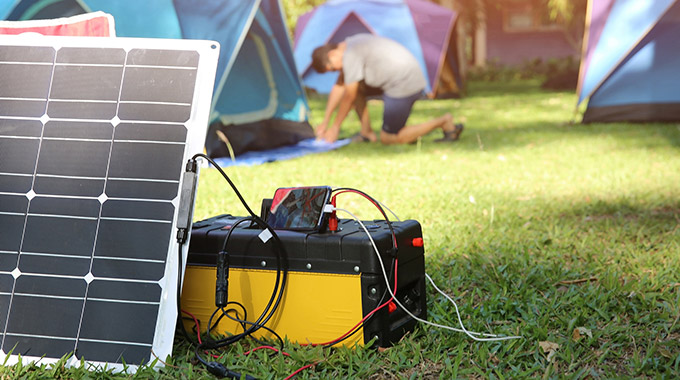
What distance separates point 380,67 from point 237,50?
170 cm

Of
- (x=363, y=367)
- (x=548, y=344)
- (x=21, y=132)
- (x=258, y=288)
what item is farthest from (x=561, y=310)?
(x=21, y=132)

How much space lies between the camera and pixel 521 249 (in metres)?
3.24

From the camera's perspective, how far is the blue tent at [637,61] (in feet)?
27.2

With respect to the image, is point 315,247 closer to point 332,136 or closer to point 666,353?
point 666,353

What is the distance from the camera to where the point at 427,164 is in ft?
19.3

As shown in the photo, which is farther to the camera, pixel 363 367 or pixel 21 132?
pixel 21 132

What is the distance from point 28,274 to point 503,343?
147 cm

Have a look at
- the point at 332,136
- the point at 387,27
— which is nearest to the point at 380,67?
the point at 332,136

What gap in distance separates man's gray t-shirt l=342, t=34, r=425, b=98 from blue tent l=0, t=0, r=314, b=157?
2.33ft

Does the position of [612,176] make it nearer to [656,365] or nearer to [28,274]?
[656,365]

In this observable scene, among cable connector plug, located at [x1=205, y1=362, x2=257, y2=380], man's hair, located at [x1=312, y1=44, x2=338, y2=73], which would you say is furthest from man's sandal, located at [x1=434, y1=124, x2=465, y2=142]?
cable connector plug, located at [x1=205, y1=362, x2=257, y2=380]

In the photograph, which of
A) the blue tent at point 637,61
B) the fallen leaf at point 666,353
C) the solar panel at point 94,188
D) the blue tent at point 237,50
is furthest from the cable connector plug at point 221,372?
the blue tent at point 637,61

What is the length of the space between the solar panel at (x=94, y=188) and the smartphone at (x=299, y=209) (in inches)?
13.1

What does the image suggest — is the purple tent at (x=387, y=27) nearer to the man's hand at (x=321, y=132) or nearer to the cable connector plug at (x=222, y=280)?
the man's hand at (x=321, y=132)
